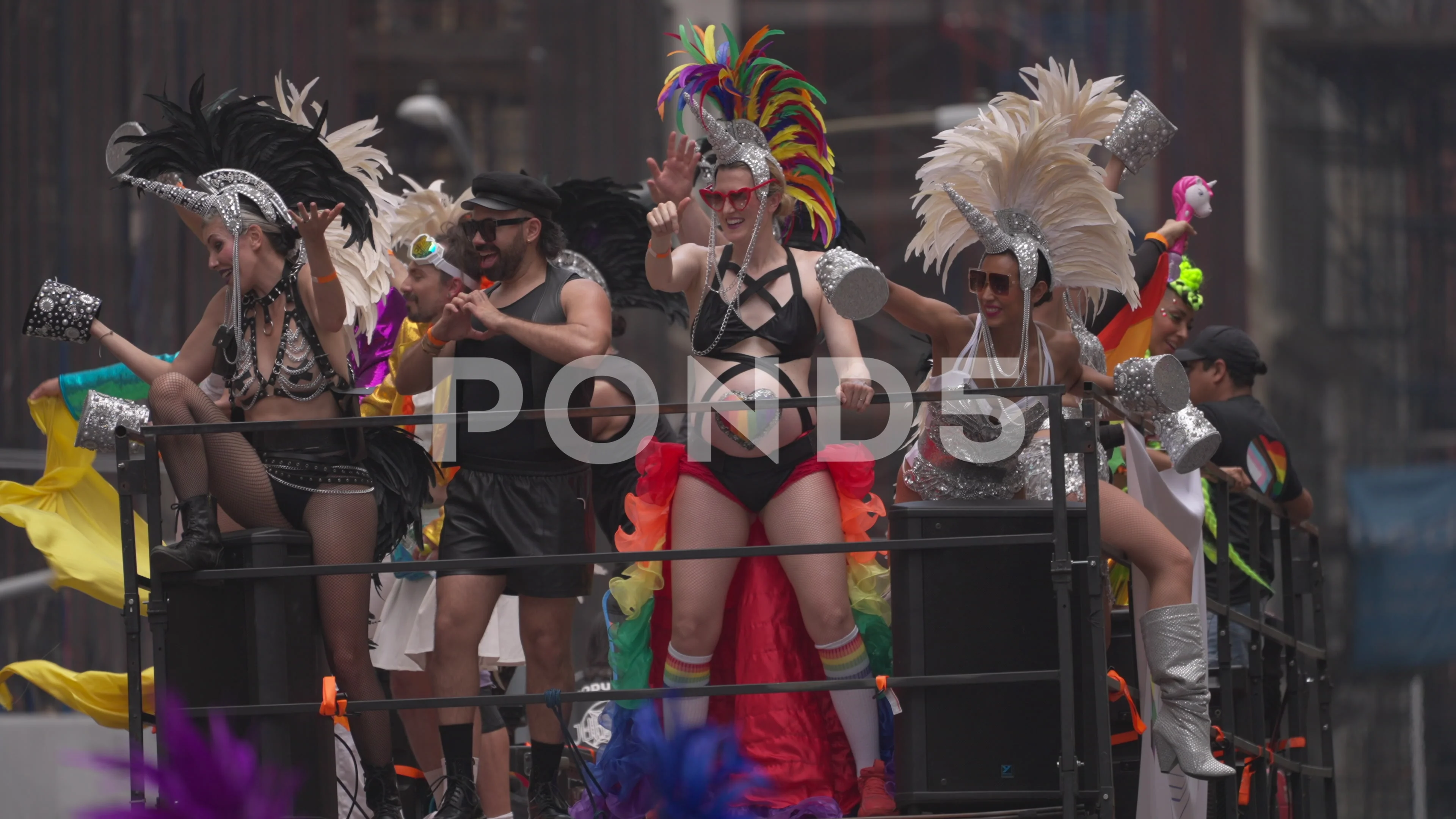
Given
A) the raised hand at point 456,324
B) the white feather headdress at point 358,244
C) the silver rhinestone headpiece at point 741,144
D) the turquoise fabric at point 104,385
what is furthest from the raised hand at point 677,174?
the turquoise fabric at point 104,385

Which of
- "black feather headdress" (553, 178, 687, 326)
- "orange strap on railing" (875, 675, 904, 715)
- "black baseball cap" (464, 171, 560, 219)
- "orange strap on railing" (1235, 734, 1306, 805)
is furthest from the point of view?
"black feather headdress" (553, 178, 687, 326)

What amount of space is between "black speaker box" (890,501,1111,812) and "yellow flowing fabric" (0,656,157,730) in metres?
2.52

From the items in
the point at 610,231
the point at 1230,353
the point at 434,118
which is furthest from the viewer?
the point at 434,118

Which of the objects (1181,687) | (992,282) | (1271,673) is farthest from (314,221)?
(1271,673)

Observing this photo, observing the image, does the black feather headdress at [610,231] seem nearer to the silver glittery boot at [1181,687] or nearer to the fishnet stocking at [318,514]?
the fishnet stocking at [318,514]

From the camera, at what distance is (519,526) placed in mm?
5180

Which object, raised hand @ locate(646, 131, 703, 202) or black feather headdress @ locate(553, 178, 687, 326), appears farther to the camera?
black feather headdress @ locate(553, 178, 687, 326)

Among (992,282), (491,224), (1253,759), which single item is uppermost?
(491,224)

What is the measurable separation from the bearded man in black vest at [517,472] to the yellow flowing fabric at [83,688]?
115cm

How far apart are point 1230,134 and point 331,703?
963 inches

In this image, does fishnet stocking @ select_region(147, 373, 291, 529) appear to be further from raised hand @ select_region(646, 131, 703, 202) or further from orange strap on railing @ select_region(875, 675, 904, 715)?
orange strap on railing @ select_region(875, 675, 904, 715)

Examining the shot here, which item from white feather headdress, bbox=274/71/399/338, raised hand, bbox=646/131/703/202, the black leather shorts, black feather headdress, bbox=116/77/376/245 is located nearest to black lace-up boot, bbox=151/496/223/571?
the black leather shorts

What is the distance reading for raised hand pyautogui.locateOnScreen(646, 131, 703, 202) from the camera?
17.1ft

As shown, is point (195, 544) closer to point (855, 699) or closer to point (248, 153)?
point (248, 153)
